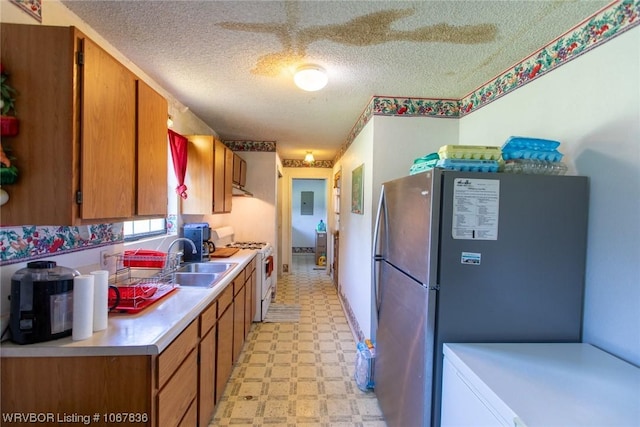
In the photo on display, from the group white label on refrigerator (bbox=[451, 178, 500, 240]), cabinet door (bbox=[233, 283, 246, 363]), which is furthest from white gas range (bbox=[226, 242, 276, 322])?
white label on refrigerator (bbox=[451, 178, 500, 240])

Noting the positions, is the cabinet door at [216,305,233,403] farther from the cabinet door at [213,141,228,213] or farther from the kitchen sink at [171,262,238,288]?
the cabinet door at [213,141,228,213]

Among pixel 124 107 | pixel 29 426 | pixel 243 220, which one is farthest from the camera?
pixel 243 220

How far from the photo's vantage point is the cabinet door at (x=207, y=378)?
158 cm

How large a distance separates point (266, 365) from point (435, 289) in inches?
73.1

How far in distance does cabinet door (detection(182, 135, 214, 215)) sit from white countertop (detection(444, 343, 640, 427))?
2324mm

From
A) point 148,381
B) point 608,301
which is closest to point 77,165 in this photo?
point 148,381

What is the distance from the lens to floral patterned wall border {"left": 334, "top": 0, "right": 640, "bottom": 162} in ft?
4.14

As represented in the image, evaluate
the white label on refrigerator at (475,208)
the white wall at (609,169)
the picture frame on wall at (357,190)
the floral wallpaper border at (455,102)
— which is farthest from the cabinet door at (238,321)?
the white wall at (609,169)

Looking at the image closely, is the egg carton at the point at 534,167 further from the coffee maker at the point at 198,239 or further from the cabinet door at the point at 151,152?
the coffee maker at the point at 198,239

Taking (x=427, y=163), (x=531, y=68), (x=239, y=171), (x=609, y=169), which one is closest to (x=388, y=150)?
(x=427, y=163)

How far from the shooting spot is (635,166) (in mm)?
1183

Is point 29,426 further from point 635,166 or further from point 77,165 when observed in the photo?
point 635,166

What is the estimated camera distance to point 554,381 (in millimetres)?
973

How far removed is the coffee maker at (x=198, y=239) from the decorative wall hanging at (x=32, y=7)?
5.64 feet
